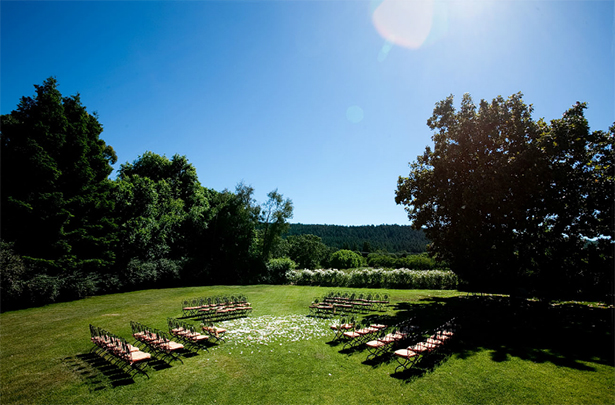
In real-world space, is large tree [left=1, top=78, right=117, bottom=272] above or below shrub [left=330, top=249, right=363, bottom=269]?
above

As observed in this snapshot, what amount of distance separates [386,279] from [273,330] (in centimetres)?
2129


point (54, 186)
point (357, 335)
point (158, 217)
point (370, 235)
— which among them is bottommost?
point (357, 335)

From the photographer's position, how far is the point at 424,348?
9305 mm

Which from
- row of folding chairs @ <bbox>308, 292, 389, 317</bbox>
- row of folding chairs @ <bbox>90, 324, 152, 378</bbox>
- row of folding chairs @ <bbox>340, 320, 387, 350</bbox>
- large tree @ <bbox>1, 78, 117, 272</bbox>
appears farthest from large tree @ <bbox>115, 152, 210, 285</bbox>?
row of folding chairs @ <bbox>340, 320, 387, 350</bbox>

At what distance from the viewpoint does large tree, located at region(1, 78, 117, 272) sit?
22125mm

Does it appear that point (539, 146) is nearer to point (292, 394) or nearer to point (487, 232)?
point (487, 232)

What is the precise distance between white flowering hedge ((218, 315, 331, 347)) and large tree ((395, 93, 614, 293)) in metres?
10.9

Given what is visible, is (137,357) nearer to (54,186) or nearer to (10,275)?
(10,275)

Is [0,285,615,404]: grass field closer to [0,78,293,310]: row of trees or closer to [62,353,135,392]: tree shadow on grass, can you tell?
[62,353,135,392]: tree shadow on grass

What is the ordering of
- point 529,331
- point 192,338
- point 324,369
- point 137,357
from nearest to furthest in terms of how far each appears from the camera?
point 137,357 < point 324,369 < point 192,338 < point 529,331

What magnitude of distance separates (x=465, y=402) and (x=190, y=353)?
9201 millimetres

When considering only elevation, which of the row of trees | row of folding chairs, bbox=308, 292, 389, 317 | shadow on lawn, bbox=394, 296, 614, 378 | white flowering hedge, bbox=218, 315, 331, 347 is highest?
the row of trees

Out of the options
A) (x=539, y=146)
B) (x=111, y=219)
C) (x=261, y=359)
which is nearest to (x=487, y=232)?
(x=539, y=146)

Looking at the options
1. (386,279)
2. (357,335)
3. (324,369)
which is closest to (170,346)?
(324,369)
